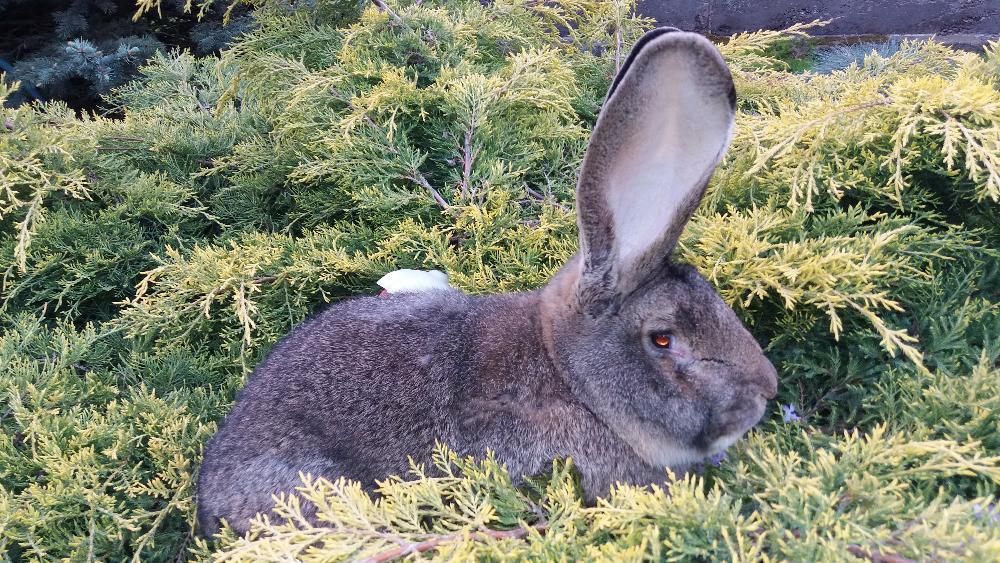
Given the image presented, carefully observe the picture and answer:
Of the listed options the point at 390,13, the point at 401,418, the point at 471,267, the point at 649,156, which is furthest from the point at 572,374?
the point at 390,13

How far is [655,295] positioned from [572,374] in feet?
1.16

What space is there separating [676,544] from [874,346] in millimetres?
993

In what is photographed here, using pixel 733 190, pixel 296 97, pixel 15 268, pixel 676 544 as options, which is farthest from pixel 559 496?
pixel 15 268

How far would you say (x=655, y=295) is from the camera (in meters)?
1.96

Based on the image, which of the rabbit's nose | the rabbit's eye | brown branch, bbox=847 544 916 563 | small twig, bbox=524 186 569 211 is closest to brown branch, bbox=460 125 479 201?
small twig, bbox=524 186 569 211

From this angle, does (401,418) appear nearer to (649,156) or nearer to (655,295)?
(655,295)

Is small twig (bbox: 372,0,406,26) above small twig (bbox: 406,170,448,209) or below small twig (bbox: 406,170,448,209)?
above

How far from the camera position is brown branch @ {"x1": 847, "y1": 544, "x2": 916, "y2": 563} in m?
1.27

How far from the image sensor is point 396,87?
3045mm

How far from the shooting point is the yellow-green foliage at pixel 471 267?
152cm

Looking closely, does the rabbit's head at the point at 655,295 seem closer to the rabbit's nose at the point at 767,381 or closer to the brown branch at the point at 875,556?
the rabbit's nose at the point at 767,381

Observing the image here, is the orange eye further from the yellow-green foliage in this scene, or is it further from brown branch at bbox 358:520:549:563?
brown branch at bbox 358:520:549:563

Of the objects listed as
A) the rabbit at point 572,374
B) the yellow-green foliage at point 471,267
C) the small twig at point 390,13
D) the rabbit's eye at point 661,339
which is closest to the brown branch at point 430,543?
the yellow-green foliage at point 471,267

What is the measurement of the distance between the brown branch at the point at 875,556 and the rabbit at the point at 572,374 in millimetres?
541
